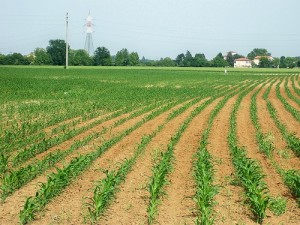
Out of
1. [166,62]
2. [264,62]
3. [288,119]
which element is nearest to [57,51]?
[166,62]

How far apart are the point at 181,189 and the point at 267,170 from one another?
2905 millimetres

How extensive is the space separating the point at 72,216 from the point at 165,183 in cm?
247

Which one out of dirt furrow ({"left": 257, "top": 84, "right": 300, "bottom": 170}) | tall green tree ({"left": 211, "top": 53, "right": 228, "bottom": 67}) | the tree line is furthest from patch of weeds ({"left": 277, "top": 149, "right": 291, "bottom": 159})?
tall green tree ({"left": 211, "top": 53, "right": 228, "bottom": 67})

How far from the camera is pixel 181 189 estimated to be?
875 centimetres

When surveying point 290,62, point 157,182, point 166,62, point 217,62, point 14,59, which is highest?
point 290,62

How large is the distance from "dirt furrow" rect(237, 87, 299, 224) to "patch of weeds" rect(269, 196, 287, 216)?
0.09 meters

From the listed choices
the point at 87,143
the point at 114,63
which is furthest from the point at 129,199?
the point at 114,63

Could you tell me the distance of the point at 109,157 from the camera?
11508 mm

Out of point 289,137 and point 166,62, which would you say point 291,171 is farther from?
point 166,62

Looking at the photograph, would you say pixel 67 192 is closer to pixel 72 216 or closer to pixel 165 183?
pixel 72 216

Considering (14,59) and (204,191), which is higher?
(14,59)

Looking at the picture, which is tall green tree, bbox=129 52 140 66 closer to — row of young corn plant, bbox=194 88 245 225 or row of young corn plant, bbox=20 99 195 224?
row of young corn plant, bbox=20 99 195 224

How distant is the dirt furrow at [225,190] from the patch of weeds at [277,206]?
1.60 feet

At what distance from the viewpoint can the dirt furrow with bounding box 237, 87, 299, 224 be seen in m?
7.35
